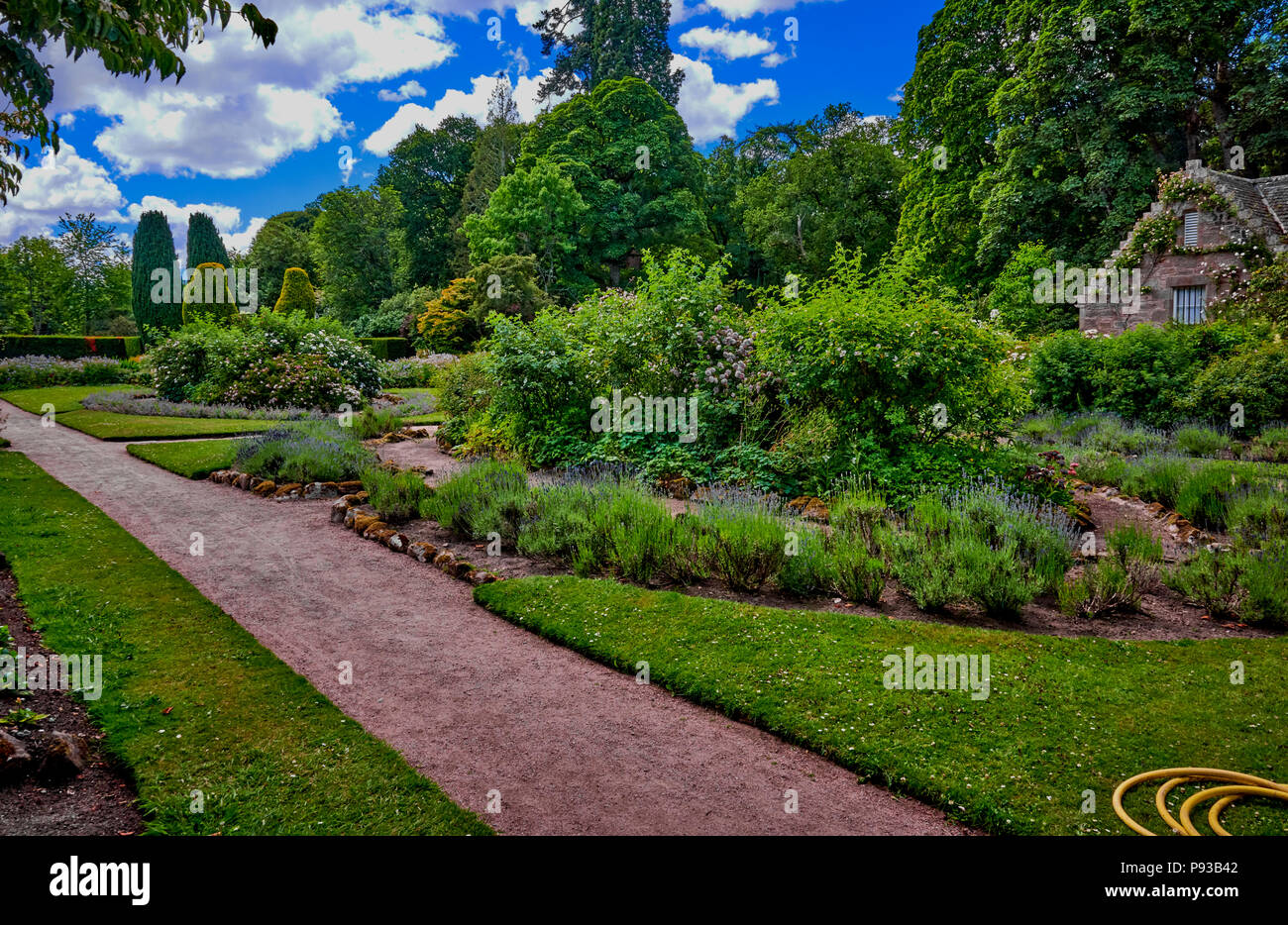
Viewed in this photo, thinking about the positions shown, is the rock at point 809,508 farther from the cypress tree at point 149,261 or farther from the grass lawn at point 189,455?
the cypress tree at point 149,261

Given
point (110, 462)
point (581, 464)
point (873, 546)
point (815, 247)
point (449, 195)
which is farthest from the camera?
point (449, 195)

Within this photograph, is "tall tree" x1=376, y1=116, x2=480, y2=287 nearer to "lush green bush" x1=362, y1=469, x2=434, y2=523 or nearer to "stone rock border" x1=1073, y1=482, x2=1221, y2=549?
"lush green bush" x1=362, y1=469, x2=434, y2=523

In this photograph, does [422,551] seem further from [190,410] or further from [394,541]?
[190,410]

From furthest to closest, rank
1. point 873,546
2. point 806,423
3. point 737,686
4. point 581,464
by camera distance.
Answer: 1. point 581,464
2. point 806,423
3. point 873,546
4. point 737,686

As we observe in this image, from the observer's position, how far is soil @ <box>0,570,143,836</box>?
2.97 metres

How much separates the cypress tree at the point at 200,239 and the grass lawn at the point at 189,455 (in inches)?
1051

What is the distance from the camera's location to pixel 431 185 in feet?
158

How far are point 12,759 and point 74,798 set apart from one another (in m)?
0.40

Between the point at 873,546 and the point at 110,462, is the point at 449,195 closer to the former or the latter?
the point at 110,462

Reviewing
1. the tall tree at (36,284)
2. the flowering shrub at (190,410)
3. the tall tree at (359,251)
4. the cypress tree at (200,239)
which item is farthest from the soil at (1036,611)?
the tall tree at (36,284)

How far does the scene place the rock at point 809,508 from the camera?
25.2 feet

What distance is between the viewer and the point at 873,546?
6.48 metres
